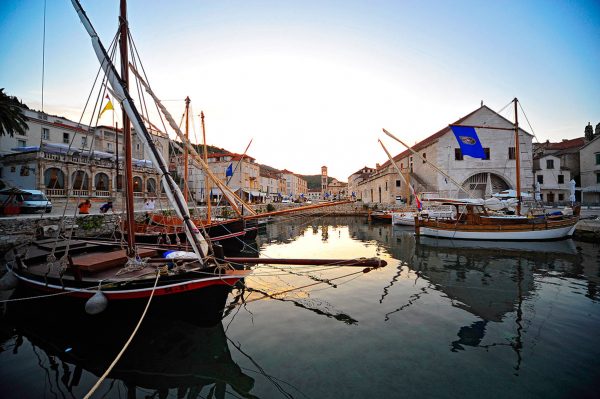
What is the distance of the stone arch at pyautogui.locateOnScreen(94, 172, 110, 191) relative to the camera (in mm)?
34694

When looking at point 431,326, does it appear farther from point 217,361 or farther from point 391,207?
point 391,207

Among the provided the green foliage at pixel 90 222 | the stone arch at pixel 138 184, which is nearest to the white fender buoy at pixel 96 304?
the green foliage at pixel 90 222

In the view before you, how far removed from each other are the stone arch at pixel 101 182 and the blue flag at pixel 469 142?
41.7 metres

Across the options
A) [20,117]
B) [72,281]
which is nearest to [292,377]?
[72,281]

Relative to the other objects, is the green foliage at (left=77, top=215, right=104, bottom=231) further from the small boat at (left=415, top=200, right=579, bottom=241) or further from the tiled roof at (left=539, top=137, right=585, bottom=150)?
the tiled roof at (left=539, top=137, right=585, bottom=150)

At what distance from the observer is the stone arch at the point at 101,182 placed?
3469cm

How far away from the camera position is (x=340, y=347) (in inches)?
234

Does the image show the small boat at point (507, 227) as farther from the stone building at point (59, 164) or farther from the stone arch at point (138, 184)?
the stone arch at point (138, 184)

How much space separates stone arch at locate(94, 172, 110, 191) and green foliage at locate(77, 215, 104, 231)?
18969mm

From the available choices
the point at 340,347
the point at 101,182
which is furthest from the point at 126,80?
the point at 101,182

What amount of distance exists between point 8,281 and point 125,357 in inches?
195

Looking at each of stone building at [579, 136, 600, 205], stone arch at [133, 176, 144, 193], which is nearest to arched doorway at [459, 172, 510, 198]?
stone building at [579, 136, 600, 205]

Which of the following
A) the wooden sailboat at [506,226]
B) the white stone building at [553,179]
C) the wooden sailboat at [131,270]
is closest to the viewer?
the wooden sailboat at [131,270]

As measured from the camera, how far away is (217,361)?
18.2 ft
